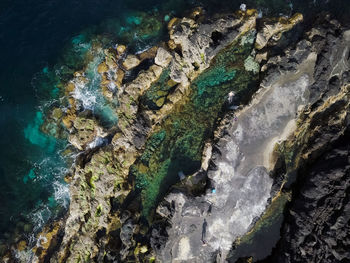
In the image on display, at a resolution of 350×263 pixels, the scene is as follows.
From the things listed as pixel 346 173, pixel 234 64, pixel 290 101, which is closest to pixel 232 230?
pixel 346 173

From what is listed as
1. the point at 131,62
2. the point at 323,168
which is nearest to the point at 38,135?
the point at 131,62

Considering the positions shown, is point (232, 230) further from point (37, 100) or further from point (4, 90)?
point (4, 90)

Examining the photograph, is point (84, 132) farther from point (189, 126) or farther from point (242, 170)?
point (242, 170)

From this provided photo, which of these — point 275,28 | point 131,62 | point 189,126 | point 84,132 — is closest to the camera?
point 275,28

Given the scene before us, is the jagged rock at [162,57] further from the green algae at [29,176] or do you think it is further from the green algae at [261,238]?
the green algae at [29,176]

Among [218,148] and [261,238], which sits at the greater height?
[218,148]
